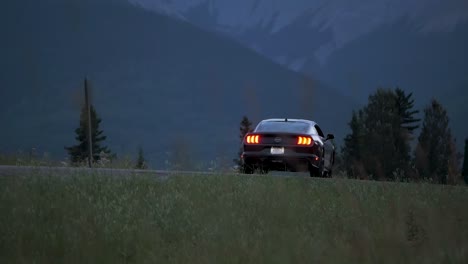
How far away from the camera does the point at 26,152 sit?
19234mm

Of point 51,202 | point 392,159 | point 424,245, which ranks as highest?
point 392,159

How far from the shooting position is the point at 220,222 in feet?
29.2

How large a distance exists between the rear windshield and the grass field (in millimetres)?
5493

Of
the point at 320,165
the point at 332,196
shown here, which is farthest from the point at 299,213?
the point at 320,165

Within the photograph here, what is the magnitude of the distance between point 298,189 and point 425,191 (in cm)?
194

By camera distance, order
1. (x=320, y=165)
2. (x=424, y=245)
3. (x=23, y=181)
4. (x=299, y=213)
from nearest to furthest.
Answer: (x=424, y=245)
(x=299, y=213)
(x=23, y=181)
(x=320, y=165)

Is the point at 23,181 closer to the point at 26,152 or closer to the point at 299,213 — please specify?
the point at 299,213

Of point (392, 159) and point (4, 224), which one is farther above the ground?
point (392, 159)

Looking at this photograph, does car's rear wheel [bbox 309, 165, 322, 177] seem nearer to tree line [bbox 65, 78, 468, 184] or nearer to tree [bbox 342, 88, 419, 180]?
tree line [bbox 65, 78, 468, 184]

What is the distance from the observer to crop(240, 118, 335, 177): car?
17500 mm

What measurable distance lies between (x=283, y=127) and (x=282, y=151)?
792mm

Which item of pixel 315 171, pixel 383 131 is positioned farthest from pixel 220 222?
pixel 383 131

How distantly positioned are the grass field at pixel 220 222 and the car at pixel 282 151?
16.6 ft

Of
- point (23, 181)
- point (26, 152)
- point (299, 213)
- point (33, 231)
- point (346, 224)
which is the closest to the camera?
point (33, 231)
